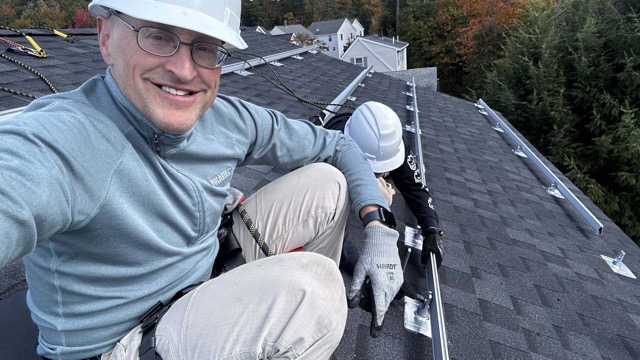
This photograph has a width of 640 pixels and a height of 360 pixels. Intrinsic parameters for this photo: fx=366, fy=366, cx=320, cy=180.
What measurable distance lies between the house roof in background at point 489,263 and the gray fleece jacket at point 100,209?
355mm

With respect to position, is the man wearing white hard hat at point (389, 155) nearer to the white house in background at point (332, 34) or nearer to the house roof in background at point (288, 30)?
the house roof in background at point (288, 30)

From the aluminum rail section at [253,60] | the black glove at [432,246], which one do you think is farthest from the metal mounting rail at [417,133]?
the aluminum rail section at [253,60]

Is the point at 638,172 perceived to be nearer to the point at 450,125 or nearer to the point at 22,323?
the point at 450,125

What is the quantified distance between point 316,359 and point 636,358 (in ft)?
6.78

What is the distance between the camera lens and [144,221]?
103 cm

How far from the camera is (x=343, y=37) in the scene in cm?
3644

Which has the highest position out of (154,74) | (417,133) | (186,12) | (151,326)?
(186,12)

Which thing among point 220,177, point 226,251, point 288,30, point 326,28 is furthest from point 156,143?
point 326,28

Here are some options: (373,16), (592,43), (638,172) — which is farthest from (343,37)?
(638,172)

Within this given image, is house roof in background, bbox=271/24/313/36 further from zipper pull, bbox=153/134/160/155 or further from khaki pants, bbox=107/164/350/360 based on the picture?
khaki pants, bbox=107/164/350/360

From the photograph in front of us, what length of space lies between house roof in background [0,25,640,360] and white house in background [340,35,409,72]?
2245 cm

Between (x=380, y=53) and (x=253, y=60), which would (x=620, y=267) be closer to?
(x=253, y=60)

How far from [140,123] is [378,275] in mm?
1044

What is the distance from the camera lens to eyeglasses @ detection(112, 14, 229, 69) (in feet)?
3.35
